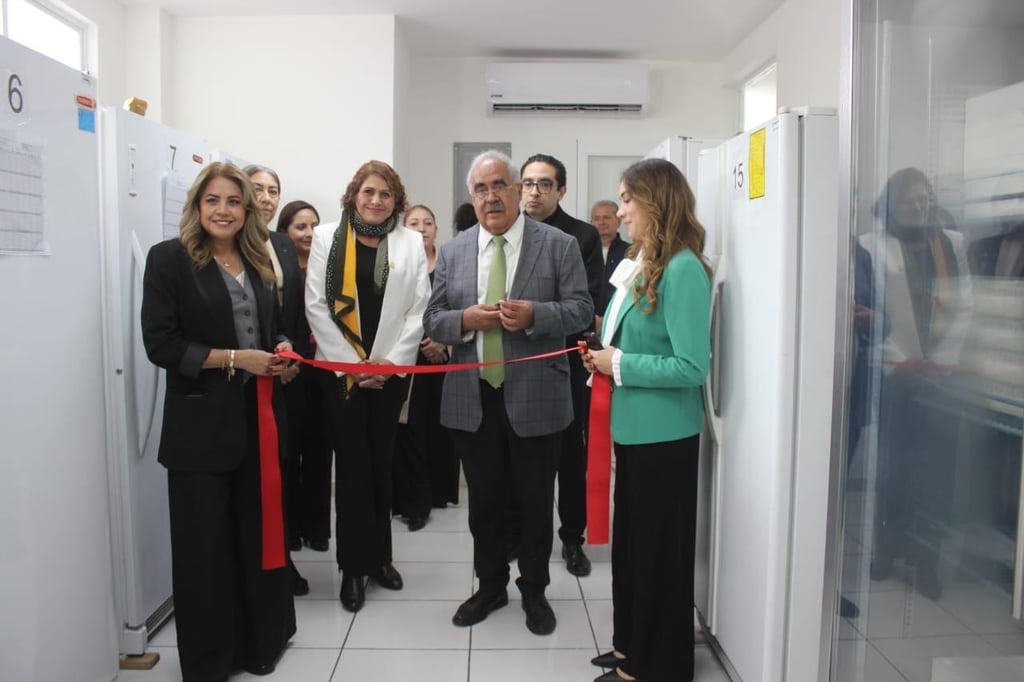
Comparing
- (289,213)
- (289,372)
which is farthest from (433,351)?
(289,372)

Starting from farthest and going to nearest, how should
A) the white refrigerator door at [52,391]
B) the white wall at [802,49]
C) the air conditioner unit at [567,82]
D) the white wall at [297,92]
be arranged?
the air conditioner unit at [567,82], the white wall at [297,92], the white wall at [802,49], the white refrigerator door at [52,391]

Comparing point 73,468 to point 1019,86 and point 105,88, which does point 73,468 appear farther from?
point 105,88

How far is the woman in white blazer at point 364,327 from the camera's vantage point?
8.86 ft

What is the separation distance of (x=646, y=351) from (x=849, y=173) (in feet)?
2.54

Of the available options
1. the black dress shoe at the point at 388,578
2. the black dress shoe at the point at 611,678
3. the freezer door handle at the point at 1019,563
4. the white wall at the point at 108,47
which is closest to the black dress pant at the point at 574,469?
the black dress shoe at the point at 388,578

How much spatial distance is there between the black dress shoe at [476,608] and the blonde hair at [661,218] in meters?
1.35

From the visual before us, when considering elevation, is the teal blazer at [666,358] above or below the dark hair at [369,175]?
below

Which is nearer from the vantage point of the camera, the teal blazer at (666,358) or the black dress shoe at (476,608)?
the teal blazer at (666,358)

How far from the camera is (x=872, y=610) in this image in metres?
1.64

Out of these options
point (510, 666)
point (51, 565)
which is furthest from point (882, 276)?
point (51, 565)

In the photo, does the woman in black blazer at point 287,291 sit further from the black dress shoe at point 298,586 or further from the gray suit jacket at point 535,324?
the gray suit jacket at point 535,324

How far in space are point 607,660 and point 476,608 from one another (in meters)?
0.58

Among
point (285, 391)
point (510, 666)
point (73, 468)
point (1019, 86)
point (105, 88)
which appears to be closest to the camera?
point (1019, 86)

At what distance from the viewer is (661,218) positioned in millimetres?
2102
